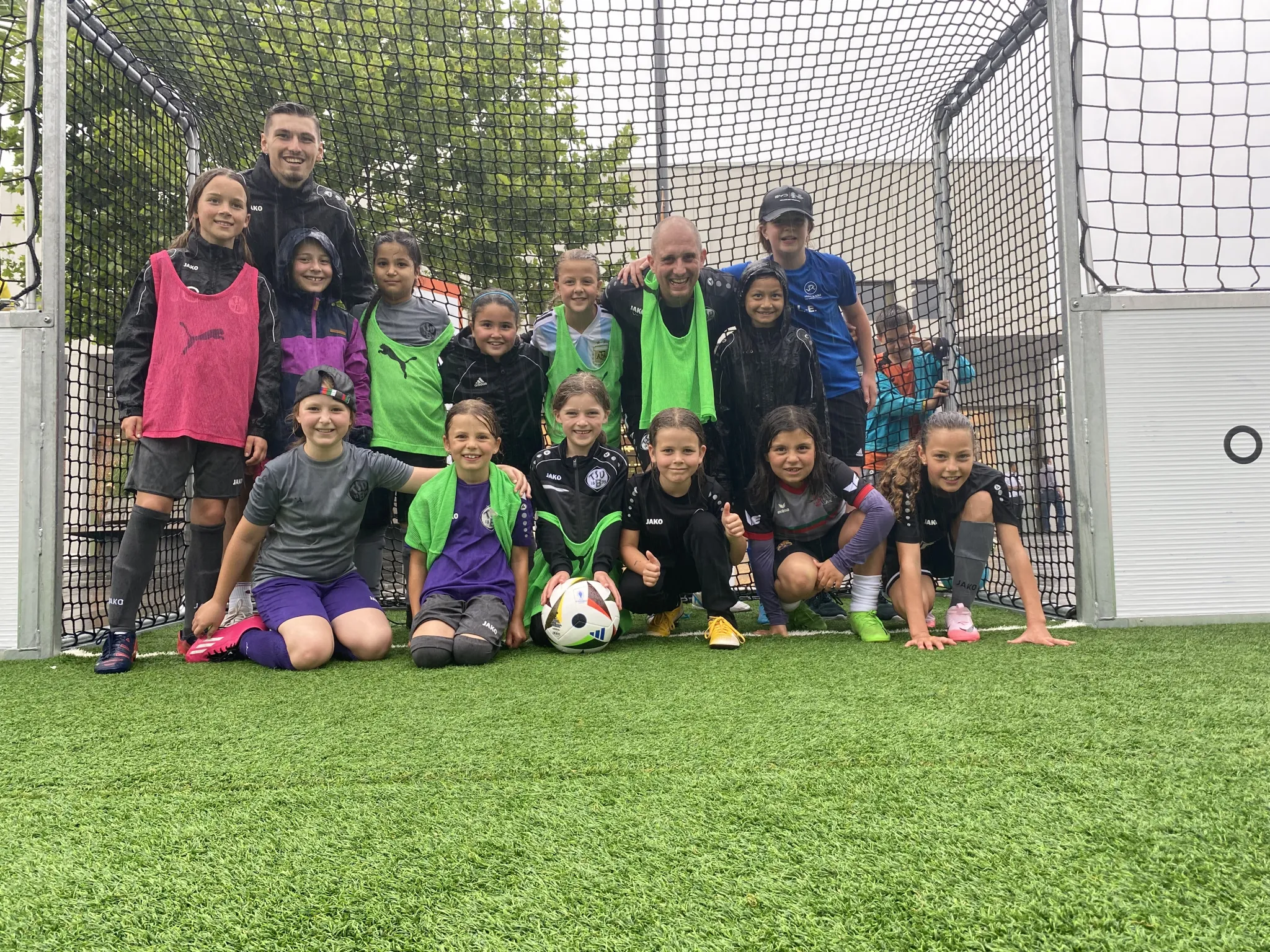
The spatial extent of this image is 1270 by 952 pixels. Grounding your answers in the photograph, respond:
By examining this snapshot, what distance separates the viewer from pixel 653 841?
4.27 feet

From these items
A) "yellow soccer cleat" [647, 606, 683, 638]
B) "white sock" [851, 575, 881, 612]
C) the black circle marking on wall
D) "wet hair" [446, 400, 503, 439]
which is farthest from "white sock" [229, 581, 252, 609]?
the black circle marking on wall

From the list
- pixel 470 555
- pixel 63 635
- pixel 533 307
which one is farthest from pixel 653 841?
pixel 533 307

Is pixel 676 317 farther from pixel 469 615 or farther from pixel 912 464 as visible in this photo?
pixel 469 615

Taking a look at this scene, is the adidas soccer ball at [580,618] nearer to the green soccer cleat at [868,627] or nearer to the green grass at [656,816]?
the green grass at [656,816]

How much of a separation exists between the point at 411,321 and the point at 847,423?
227 cm

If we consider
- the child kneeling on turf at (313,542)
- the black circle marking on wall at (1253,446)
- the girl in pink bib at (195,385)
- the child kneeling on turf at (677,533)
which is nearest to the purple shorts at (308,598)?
the child kneeling on turf at (313,542)

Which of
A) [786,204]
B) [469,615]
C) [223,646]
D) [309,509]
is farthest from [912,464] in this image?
[223,646]

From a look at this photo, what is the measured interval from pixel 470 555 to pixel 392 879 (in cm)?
227

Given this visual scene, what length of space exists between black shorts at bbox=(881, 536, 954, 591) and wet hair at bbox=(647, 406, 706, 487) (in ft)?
3.17

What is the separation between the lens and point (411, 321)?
13.3ft

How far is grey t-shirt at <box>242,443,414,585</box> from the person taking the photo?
3.30 metres

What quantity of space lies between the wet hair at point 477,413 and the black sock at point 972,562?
80.9 inches

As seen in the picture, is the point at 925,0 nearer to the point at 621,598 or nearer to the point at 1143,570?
the point at 1143,570

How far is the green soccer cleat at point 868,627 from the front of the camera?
3340 mm
